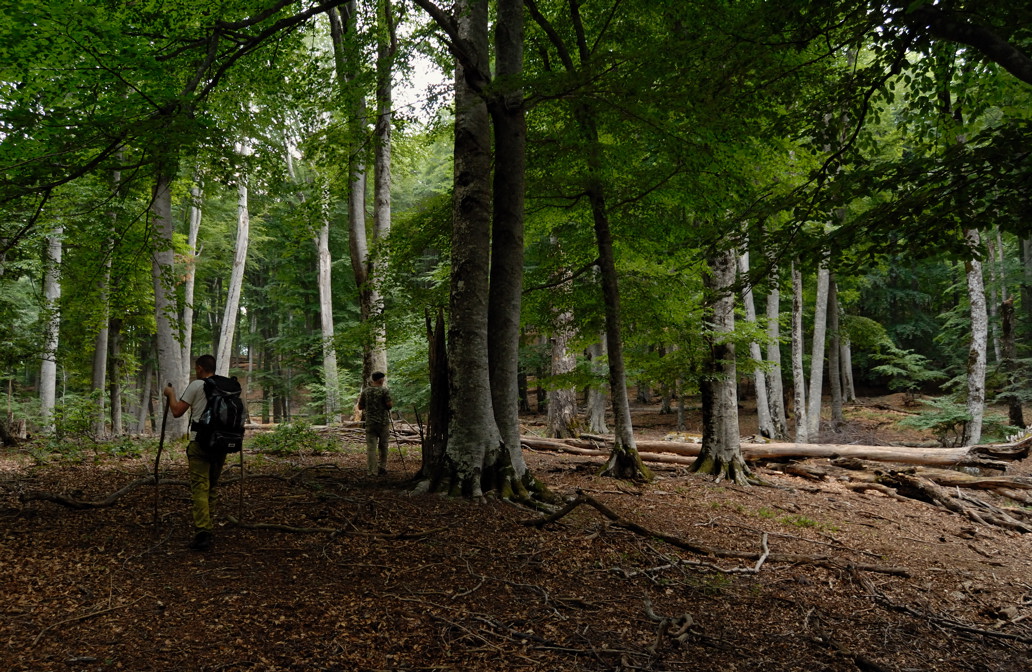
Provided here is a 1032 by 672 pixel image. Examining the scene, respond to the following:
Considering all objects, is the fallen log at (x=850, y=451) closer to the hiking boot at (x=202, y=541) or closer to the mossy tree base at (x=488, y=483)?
the mossy tree base at (x=488, y=483)

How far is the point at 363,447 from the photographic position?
1238cm

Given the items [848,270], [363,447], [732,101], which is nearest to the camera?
[848,270]

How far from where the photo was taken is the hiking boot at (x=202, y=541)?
4945 millimetres

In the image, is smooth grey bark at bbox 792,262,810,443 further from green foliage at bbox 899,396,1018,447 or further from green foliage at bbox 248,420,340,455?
green foliage at bbox 248,420,340,455

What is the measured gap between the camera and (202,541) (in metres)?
4.95

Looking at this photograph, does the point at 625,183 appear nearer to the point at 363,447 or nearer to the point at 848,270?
the point at 848,270

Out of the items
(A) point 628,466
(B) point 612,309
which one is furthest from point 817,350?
(B) point 612,309

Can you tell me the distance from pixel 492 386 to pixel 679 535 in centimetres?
283

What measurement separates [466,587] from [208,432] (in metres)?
2.79

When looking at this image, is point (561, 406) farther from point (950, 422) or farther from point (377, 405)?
point (950, 422)

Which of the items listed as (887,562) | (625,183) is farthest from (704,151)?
(887,562)

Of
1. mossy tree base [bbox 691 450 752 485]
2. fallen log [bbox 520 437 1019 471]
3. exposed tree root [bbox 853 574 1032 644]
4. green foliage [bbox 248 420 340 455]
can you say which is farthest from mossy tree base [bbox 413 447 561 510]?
fallen log [bbox 520 437 1019 471]

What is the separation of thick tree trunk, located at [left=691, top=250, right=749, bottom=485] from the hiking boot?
770cm

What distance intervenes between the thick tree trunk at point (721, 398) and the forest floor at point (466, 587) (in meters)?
2.22
